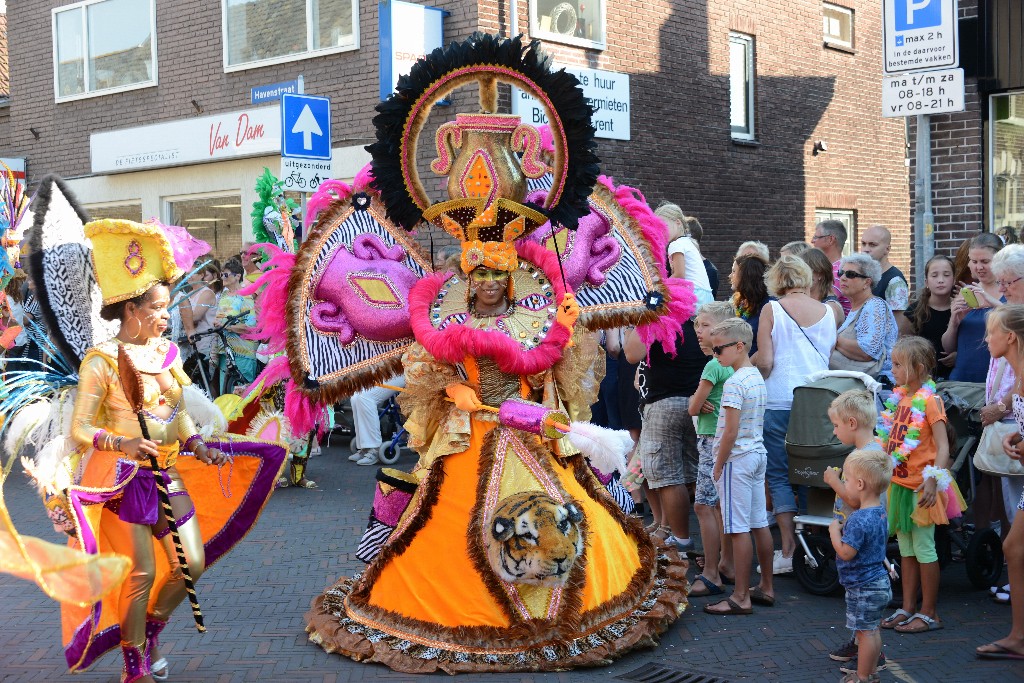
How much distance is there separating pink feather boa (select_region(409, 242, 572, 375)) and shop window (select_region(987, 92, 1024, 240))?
6.73m

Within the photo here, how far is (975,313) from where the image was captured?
673 cm

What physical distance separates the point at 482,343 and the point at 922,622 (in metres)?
2.63

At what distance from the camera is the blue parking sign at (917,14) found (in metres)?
7.89

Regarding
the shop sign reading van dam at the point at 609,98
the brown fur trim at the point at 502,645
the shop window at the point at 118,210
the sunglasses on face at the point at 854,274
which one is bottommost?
the brown fur trim at the point at 502,645

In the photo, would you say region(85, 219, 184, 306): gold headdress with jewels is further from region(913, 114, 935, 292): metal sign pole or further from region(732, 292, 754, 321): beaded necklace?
region(913, 114, 935, 292): metal sign pole

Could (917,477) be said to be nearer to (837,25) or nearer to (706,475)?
(706,475)

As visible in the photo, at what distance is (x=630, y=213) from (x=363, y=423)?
211 inches

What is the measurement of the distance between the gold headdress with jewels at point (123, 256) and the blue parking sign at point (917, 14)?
5745 mm

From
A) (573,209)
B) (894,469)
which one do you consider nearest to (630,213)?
(573,209)

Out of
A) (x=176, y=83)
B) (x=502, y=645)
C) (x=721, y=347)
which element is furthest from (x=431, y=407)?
(x=176, y=83)

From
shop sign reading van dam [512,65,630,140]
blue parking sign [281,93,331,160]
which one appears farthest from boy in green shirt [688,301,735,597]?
shop sign reading van dam [512,65,630,140]

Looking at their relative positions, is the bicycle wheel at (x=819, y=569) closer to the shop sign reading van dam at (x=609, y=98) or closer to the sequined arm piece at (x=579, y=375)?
the sequined arm piece at (x=579, y=375)

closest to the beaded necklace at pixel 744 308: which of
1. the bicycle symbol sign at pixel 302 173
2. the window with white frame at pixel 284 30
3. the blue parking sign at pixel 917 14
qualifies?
the blue parking sign at pixel 917 14

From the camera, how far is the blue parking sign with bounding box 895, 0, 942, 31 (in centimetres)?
789
